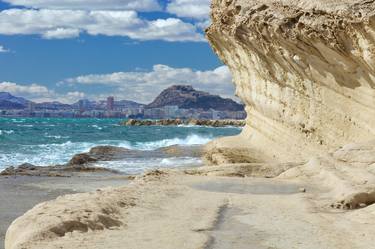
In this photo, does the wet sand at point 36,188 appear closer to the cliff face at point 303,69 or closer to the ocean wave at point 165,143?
the cliff face at point 303,69

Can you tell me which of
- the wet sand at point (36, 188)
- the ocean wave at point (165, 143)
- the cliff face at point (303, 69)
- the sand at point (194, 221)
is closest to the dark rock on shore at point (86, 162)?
the wet sand at point (36, 188)

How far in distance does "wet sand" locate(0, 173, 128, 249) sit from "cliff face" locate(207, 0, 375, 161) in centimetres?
547

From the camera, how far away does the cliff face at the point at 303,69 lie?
14.9m

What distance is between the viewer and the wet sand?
11445 millimetres

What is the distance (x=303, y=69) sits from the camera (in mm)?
17953

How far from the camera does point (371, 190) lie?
928 cm

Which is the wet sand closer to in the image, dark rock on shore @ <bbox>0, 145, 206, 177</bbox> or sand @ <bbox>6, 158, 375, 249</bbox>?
dark rock on shore @ <bbox>0, 145, 206, 177</bbox>

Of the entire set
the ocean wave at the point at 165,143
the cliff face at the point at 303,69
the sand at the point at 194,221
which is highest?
the cliff face at the point at 303,69

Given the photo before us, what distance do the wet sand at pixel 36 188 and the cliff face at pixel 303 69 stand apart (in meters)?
5.47

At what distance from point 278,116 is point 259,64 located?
6.75 feet

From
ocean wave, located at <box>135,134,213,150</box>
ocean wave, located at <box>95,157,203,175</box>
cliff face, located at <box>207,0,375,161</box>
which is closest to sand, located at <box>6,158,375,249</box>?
cliff face, located at <box>207,0,375,161</box>

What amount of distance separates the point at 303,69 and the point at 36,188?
781 cm

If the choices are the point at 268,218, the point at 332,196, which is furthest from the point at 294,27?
the point at 268,218

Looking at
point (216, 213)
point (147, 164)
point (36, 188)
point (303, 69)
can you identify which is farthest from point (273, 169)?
point (147, 164)
